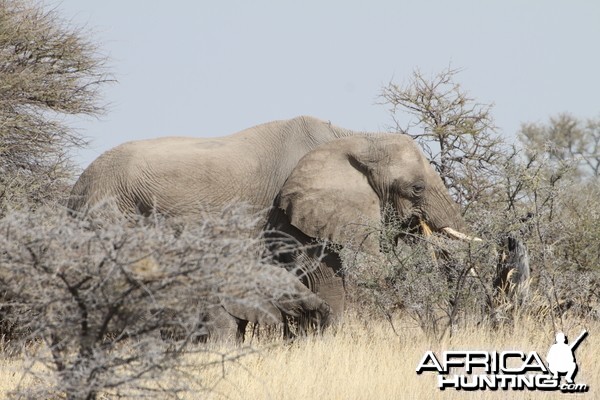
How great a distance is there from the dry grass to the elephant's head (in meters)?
1.01

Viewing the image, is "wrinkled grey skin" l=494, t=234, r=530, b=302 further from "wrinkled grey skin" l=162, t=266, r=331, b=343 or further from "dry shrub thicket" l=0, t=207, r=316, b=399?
"dry shrub thicket" l=0, t=207, r=316, b=399

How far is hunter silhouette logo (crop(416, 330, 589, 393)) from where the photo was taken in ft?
28.2

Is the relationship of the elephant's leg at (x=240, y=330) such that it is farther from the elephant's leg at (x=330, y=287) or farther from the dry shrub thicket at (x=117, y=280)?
the dry shrub thicket at (x=117, y=280)

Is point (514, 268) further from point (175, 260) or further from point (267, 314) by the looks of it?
point (175, 260)

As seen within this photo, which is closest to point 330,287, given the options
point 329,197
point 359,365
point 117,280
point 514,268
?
point 329,197

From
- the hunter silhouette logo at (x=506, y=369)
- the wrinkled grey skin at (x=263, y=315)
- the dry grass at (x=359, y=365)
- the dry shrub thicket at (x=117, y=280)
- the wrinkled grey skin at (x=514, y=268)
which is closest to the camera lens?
the dry shrub thicket at (x=117, y=280)

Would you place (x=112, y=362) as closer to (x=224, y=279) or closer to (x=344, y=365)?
(x=224, y=279)

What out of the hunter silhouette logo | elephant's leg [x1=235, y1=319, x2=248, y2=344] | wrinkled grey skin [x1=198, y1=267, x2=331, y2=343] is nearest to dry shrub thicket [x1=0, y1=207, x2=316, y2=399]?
the hunter silhouette logo

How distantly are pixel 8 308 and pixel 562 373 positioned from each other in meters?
4.36

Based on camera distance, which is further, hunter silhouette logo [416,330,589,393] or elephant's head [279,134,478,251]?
elephant's head [279,134,478,251]

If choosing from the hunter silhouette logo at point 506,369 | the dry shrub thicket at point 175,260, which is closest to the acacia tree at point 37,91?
the dry shrub thicket at point 175,260

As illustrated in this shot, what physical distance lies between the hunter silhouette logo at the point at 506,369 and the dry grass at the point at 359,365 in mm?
114

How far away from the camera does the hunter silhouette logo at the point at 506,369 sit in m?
8.59

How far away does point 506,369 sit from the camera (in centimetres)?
884
